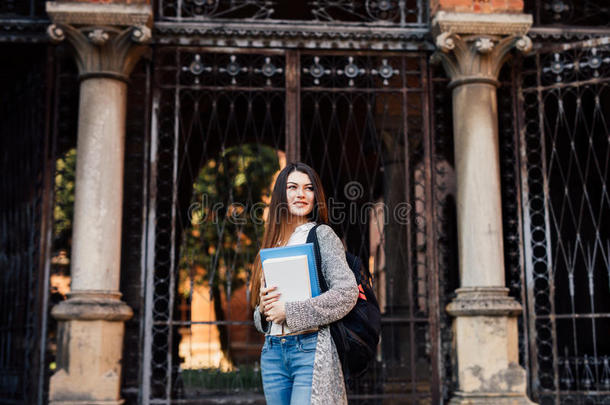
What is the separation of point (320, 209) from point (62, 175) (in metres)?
4.22

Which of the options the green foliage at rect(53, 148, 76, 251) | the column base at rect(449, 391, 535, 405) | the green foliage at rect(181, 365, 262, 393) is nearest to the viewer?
the column base at rect(449, 391, 535, 405)

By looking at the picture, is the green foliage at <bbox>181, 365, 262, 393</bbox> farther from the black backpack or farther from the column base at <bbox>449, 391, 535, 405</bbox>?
the black backpack

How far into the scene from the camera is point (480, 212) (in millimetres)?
6094

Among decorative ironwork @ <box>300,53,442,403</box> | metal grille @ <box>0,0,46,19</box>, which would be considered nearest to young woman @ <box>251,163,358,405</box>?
decorative ironwork @ <box>300,53,442,403</box>

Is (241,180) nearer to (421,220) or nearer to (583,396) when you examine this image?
(421,220)

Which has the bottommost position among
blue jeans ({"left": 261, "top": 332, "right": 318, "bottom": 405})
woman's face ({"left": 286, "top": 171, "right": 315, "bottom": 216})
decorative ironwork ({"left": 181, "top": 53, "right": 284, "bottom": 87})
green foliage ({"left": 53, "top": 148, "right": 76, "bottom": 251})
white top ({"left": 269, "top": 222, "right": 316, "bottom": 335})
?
blue jeans ({"left": 261, "top": 332, "right": 318, "bottom": 405})

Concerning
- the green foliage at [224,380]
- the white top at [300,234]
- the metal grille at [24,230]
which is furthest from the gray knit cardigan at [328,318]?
the metal grille at [24,230]

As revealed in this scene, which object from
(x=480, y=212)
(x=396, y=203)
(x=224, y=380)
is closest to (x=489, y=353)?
(x=480, y=212)

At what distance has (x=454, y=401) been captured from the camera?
595 cm

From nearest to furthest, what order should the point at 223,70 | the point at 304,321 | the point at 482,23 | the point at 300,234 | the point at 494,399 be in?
1. the point at 304,321
2. the point at 300,234
3. the point at 494,399
4. the point at 482,23
5. the point at 223,70

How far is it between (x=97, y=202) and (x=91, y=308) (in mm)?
910

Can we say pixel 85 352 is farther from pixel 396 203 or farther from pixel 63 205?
pixel 396 203

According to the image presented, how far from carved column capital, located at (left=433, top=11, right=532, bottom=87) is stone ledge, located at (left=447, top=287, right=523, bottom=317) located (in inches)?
75.0

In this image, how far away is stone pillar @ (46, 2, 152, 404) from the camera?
5605 millimetres
